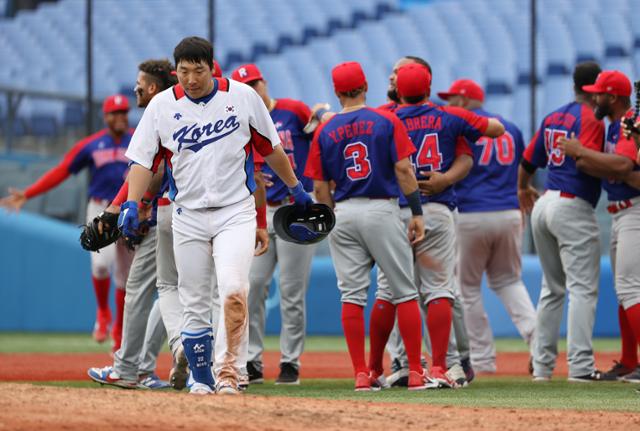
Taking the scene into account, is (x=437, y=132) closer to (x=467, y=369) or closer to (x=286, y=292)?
(x=286, y=292)

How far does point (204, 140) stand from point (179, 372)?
143 cm

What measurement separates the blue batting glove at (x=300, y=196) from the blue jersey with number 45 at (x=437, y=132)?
1.30 m

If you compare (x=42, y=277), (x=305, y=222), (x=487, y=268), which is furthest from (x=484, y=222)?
(x=42, y=277)

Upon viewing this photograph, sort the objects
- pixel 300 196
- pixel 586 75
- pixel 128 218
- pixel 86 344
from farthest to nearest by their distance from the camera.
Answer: pixel 86 344 < pixel 586 75 < pixel 300 196 < pixel 128 218

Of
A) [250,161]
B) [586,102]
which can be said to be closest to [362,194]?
[250,161]

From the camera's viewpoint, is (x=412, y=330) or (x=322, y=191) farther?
(x=322, y=191)

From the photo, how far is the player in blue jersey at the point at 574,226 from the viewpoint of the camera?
778 centimetres

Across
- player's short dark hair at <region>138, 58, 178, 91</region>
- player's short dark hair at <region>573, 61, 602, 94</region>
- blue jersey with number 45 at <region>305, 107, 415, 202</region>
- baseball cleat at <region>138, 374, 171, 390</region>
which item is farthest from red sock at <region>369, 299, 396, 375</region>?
player's short dark hair at <region>573, 61, 602, 94</region>

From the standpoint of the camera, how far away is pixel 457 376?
7.49m

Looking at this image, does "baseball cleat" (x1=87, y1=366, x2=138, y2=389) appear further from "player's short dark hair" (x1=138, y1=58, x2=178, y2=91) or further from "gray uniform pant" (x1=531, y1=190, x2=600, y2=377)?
"gray uniform pant" (x1=531, y1=190, x2=600, y2=377)

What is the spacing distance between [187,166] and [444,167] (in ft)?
7.28

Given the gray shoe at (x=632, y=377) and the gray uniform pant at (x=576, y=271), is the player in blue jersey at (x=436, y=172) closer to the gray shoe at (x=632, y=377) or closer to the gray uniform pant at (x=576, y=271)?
the gray uniform pant at (x=576, y=271)

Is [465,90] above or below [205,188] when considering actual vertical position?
above

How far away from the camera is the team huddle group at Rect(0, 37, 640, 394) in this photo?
19.2 ft
